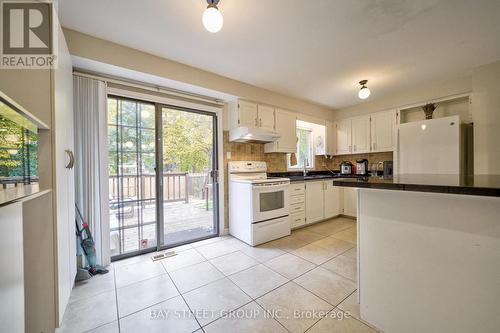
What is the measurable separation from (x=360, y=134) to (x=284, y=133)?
178cm

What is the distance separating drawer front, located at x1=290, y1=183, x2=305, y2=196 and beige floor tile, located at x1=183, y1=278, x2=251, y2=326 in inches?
71.8

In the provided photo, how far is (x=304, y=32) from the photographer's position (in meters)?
1.85

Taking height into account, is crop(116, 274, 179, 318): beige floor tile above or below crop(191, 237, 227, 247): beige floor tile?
above

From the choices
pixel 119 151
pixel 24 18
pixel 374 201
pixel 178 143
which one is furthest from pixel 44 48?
pixel 374 201

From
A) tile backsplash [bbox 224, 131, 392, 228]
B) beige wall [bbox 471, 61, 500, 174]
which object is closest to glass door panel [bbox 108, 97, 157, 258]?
tile backsplash [bbox 224, 131, 392, 228]

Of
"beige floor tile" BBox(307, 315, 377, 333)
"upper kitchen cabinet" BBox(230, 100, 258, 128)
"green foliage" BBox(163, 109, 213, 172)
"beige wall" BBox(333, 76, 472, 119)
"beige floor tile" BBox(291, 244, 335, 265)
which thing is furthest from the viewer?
"upper kitchen cabinet" BBox(230, 100, 258, 128)

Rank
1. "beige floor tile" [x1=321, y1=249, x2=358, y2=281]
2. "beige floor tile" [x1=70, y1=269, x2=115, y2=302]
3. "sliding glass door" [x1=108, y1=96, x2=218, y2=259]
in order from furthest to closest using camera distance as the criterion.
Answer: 1. "sliding glass door" [x1=108, y1=96, x2=218, y2=259]
2. "beige floor tile" [x1=321, y1=249, x2=358, y2=281]
3. "beige floor tile" [x1=70, y1=269, x2=115, y2=302]

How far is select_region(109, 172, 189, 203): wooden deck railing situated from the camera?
2.34 metres

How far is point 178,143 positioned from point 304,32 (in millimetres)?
2097

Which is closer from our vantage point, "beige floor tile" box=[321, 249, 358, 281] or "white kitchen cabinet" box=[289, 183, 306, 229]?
"beige floor tile" box=[321, 249, 358, 281]

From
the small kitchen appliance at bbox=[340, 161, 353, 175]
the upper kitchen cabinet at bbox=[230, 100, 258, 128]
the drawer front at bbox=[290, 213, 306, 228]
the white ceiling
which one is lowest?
the drawer front at bbox=[290, 213, 306, 228]

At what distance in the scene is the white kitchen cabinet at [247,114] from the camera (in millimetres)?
2971

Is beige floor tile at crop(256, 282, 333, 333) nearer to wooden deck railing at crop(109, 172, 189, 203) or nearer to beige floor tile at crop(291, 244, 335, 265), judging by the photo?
beige floor tile at crop(291, 244, 335, 265)

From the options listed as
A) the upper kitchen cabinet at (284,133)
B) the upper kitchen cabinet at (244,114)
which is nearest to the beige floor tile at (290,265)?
the upper kitchen cabinet at (284,133)
